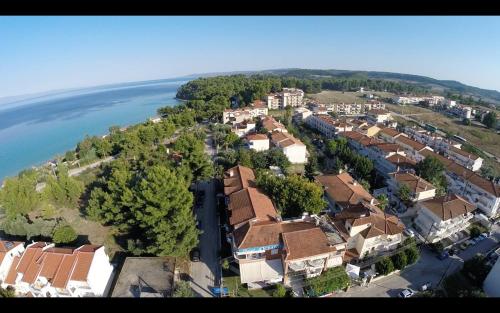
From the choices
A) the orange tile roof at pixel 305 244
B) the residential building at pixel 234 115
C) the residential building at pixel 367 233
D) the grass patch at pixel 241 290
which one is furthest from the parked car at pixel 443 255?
the residential building at pixel 234 115

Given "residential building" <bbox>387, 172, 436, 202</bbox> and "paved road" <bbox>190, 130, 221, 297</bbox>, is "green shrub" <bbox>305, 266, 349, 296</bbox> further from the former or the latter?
"residential building" <bbox>387, 172, 436, 202</bbox>

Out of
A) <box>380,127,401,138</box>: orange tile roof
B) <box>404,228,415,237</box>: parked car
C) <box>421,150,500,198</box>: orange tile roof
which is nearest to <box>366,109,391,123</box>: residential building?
<box>380,127,401,138</box>: orange tile roof

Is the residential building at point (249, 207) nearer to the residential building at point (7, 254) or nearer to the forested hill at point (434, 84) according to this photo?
the residential building at point (7, 254)

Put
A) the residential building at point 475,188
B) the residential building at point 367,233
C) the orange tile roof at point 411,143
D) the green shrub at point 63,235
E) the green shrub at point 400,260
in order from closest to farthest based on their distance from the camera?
the green shrub at point 400,260 → the green shrub at point 63,235 → the residential building at point 367,233 → the residential building at point 475,188 → the orange tile roof at point 411,143

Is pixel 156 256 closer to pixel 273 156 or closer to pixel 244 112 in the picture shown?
pixel 273 156
